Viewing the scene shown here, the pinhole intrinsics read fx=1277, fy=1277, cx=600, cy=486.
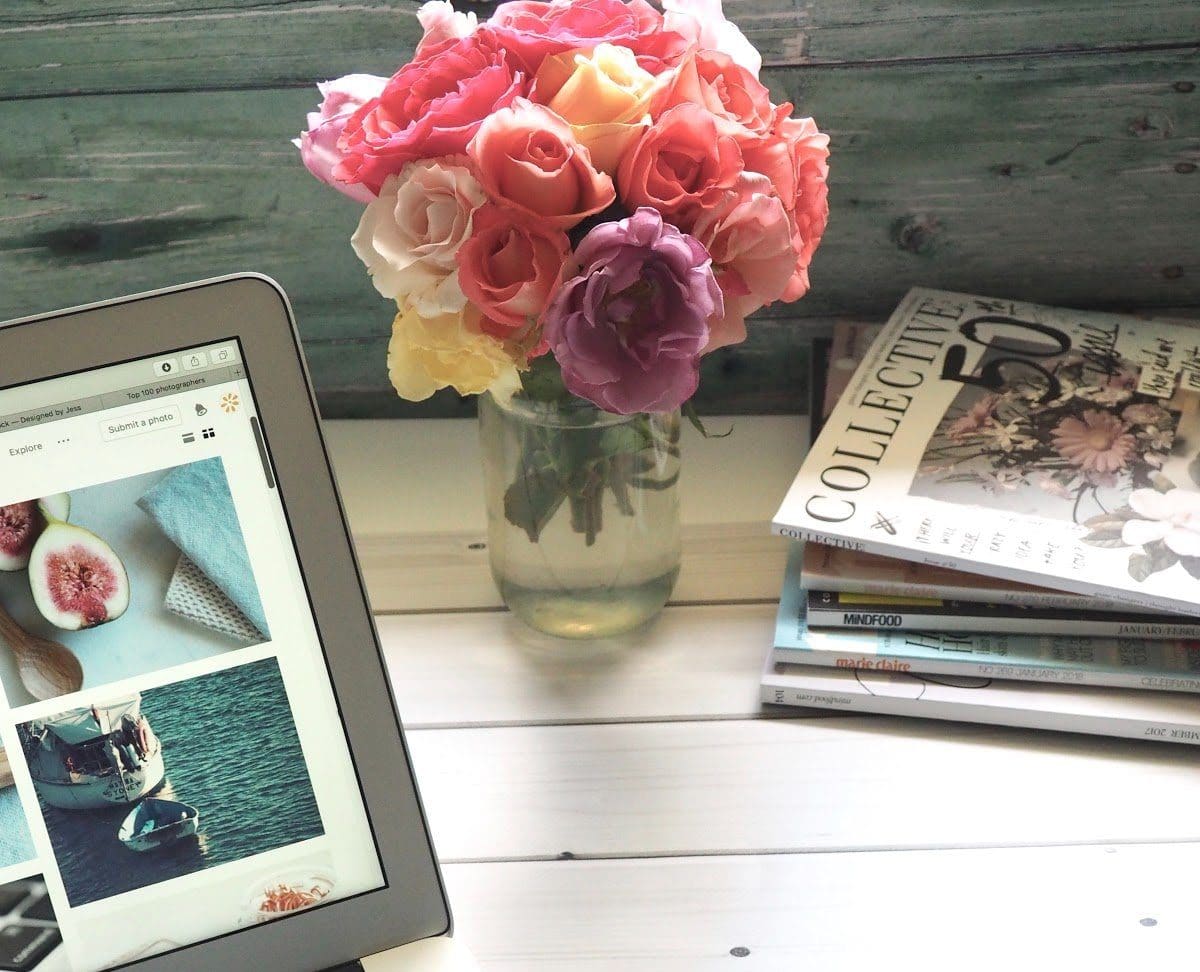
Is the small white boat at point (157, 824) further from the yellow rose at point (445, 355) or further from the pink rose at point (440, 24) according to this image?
the pink rose at point (440, 24)

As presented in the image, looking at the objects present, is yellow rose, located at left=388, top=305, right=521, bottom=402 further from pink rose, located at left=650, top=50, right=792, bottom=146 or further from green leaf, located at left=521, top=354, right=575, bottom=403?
pink rose, located at left=650, top=50, right=792, bottom=146

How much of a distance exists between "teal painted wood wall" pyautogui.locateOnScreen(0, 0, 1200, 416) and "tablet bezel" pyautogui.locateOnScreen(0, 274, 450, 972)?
40cm

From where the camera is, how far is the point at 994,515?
700 millimetres

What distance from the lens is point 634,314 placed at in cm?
57

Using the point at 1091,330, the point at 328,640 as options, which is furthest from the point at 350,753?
the point at 1091,330

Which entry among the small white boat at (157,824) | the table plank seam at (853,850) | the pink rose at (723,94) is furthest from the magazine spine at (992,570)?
the small white boat at (157,824)

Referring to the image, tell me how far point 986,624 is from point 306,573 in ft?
1.20

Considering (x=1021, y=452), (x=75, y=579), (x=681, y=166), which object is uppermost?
(x=681, y=166)

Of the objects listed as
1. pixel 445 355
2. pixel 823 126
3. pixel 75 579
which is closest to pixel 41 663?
pixel 75 579

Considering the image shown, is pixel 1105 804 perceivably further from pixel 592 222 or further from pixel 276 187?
pixel 276 187

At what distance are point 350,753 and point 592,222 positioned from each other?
10.1 inches

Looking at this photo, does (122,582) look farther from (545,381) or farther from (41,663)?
(545,381)

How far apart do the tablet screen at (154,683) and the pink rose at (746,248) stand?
218mm

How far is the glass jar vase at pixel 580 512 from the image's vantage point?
0.69 metres
